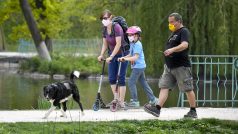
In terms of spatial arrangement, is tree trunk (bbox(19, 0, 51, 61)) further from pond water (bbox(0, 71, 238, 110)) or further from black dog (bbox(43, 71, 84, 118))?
black dog (bbox(43, 71, 84, 118))

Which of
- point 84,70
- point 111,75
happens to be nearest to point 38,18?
point 84,70

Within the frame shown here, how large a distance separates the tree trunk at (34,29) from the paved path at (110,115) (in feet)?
75.3

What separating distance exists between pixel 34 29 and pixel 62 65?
2638mm

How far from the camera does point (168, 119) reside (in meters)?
11.0

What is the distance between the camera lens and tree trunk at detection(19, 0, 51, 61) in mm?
34438

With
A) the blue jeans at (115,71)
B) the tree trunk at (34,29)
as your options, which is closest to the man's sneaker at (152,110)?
the blue jeans at (115,71)

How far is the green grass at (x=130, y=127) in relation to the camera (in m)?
9.47

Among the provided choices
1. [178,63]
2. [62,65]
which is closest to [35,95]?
[178,63]

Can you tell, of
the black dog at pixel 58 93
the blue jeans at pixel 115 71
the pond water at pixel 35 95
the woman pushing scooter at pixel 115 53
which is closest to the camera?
the black dog at pixel 58 93

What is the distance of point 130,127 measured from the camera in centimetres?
971

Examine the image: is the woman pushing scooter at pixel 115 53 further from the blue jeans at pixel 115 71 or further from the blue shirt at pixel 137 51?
the blue shirt at pixel 137 51

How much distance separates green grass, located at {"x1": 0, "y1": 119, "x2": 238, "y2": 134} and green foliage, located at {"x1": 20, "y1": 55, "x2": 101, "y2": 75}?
23.2m

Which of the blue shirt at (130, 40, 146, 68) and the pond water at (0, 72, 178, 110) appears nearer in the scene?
the blue shirt at (130, 40, 146, 68)

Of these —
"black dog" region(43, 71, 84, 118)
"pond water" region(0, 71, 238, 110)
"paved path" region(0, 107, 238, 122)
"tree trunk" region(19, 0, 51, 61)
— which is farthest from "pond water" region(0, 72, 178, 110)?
"tree trunk" region(19, 0, 51, 61)
